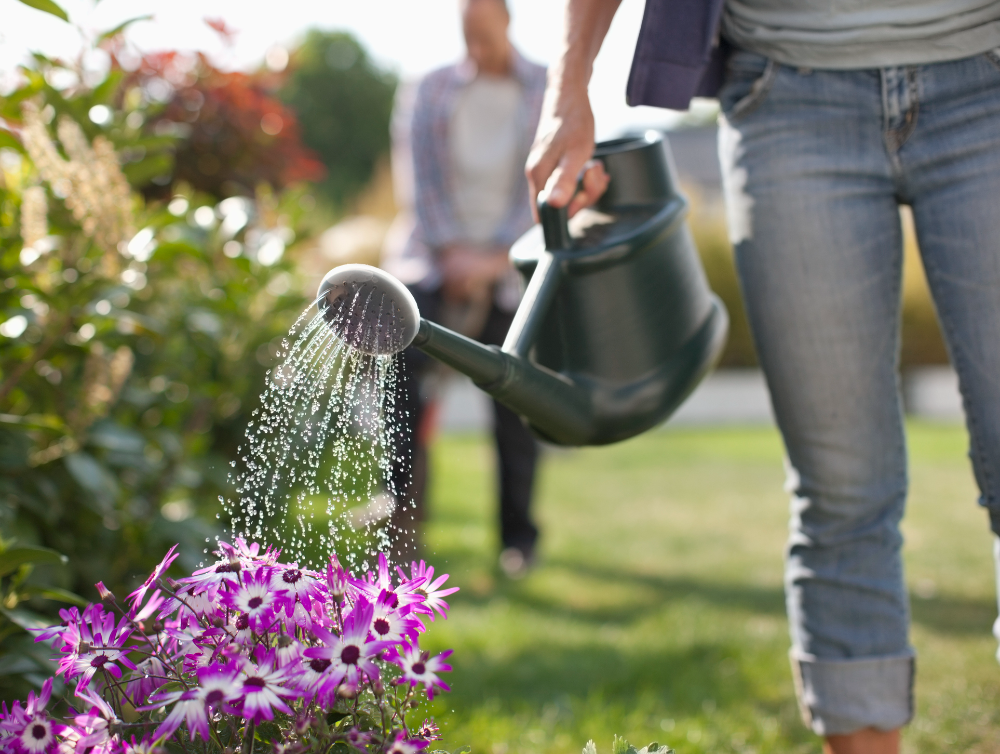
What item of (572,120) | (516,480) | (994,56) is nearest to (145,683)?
(572,120)

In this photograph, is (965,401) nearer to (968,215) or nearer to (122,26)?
(968,215)

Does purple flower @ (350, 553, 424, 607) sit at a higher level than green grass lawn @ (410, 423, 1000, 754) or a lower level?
higher

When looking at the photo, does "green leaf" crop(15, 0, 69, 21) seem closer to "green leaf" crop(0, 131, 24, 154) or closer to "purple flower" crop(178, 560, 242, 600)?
"green leaf" crop(0, 131, 24, 154)

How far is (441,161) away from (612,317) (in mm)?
1905

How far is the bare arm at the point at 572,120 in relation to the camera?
4.07 ft

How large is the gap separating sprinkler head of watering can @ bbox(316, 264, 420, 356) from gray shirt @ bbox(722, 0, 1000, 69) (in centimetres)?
71

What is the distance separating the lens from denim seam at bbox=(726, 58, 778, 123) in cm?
131

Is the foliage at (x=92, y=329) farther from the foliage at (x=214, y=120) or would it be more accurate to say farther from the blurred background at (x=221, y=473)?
the foliage at (x=214, y=120)

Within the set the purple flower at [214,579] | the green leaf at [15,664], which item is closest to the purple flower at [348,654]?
the purple flower at [214,579]

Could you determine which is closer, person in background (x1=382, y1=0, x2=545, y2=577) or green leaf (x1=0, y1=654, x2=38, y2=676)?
green leaf (x1=0, y1=654, x2=38, y2=676)

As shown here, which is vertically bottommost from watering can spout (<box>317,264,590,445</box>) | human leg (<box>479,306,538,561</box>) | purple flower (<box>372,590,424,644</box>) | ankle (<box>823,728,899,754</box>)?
human leg (<box>479,306,538,561</box>)

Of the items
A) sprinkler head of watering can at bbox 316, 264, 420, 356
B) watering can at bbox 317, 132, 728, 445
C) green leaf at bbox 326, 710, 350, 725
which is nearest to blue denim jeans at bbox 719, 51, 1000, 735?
watering can at bbox 317, 132, 728, 445

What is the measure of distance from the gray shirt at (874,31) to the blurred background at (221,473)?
0.99 ft

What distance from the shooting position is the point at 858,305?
1288mm
